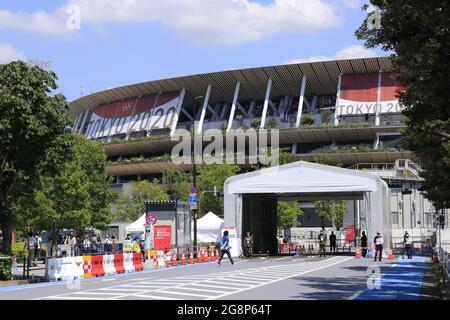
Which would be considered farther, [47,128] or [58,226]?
[58,226]

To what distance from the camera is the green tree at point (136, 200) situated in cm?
8300

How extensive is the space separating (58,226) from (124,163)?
54.6 metres

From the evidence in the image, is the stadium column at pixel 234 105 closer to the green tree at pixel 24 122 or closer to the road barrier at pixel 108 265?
the road barrier at pixel 108 265

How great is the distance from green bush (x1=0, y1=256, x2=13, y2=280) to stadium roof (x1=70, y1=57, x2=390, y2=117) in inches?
2915

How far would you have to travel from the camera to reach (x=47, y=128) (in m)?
26.1

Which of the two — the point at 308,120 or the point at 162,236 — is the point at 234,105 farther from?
the point at 162,236

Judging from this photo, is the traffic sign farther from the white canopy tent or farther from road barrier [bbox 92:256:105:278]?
road barrier [bbox 92:256:105:278]

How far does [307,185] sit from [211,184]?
33.4m

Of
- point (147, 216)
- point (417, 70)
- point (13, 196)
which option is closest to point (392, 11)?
point (417, 70)

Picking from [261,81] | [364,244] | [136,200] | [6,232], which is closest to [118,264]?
[6,232]

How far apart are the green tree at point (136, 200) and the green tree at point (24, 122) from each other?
55.2 meters

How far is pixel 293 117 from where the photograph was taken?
10456 centimetres

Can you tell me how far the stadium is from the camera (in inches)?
3752
